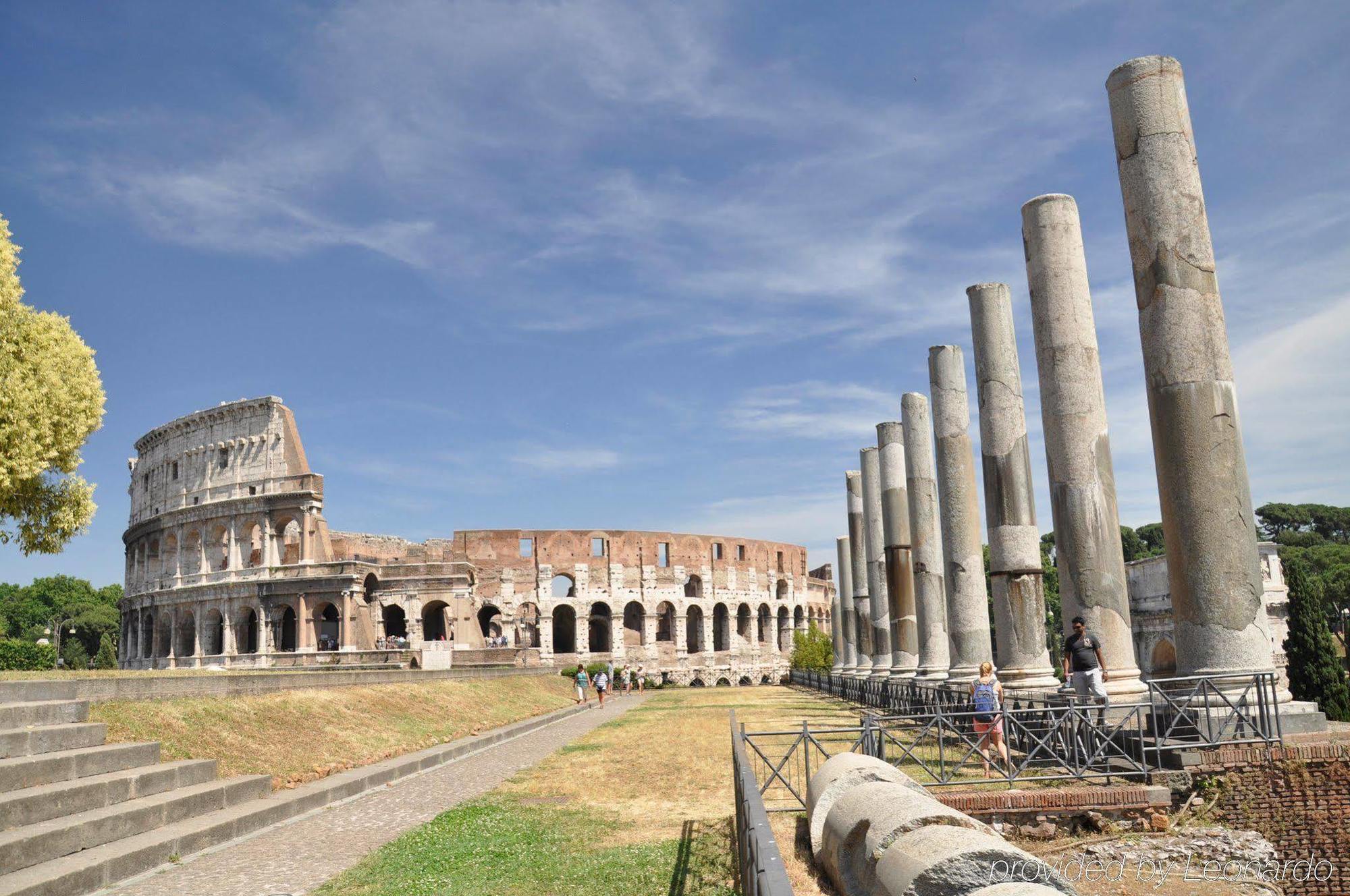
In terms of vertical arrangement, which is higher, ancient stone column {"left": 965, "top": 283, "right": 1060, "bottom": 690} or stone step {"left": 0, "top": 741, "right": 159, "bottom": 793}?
ancient stone column {"left": 965, "top": 283, "right": 1060, "bottom": 690}

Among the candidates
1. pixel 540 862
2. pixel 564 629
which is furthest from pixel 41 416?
pixel 564 629

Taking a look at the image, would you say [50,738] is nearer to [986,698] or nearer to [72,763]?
[72,763]

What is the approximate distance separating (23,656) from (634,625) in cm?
3238

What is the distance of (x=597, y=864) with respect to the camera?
22.8ft

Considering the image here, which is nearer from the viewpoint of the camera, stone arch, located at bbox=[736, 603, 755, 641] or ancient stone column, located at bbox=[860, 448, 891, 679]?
ancient stone column, located at bbox=[860, 448, 891, 679]

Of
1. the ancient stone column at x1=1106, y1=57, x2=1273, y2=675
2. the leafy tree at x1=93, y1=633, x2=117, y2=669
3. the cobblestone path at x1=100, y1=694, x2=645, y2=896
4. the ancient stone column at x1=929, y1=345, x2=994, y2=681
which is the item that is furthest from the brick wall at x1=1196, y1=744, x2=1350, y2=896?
the leafy tree at x1=93, y1=633, x2=117, y2=669

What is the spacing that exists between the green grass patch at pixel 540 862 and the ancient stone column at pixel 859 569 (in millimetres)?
19315

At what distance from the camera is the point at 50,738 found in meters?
8.11

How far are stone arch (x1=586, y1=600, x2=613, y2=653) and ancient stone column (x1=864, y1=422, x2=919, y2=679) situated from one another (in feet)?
116

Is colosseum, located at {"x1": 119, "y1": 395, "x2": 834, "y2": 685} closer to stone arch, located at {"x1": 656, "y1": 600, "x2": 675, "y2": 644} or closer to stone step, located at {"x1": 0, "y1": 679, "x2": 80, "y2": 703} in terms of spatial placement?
stone arch, located at {"x1": 656, "y1": 600, "x2": 675, "y2": 644}

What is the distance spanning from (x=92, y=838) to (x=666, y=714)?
713 inches

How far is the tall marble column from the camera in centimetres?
2078

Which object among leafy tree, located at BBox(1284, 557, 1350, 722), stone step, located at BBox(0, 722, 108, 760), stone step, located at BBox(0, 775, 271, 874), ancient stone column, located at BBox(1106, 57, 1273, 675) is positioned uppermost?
ancient stone column, located at BBox(1106, 57, 1273, 675)

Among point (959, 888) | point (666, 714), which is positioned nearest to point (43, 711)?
point (959, 888)
